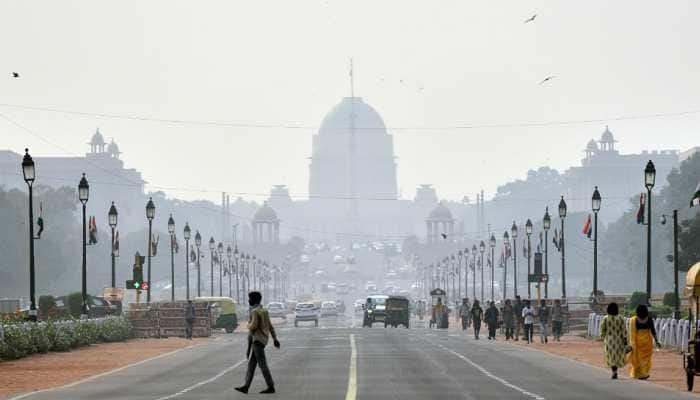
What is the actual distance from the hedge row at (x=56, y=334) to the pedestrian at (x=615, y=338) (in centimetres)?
1898

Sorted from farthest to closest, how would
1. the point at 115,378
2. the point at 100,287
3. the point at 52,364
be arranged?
the point at 100,287, the point at 52,364, the point at 115,378

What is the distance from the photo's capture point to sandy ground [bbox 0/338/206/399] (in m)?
39.8

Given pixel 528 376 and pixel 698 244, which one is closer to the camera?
pixel 528 376

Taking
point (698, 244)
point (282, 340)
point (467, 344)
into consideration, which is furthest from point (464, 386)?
point (698, 244)

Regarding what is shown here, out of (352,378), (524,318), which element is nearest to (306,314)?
(524,318)

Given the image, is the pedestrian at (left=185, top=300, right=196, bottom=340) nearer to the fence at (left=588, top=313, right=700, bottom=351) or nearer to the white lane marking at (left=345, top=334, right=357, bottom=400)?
the white lane marking at (left=345, top=334, right=357, bottom=400)

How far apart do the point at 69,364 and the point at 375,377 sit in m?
13.5

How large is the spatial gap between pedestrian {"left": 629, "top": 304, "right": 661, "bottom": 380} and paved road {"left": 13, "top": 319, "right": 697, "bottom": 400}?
1.46 ft

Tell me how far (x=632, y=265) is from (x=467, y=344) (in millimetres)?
118636

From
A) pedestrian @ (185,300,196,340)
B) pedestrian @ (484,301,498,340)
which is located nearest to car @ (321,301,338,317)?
pedestrian @ (185,300,196,340)

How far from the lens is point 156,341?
234 ft

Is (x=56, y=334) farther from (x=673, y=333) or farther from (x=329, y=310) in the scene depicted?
(x=329, y=310)

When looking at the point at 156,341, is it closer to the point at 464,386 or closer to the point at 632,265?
the point at 464,386

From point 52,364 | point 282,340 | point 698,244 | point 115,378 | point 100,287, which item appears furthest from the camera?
point 100,287
